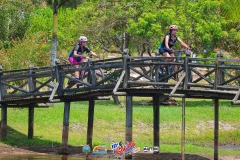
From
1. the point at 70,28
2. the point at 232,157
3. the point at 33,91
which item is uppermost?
the point at 70,28

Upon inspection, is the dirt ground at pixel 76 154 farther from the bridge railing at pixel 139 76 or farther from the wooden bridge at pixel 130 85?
the bridge railing at pixel 139 76

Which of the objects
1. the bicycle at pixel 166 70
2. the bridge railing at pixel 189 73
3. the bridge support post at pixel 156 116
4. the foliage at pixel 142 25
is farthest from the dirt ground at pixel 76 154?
the foliage at pixel 142 25

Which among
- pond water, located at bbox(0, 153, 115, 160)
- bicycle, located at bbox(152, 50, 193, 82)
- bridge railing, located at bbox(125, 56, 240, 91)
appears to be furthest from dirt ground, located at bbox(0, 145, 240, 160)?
bicycle, located at bbox(152, 50, 193, 82)

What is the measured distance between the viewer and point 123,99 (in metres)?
51.5

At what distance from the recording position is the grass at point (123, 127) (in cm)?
3675

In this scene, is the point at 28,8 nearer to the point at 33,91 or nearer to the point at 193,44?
the point at 193,44

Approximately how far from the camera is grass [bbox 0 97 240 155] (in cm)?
3675

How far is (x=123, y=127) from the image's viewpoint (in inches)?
1628

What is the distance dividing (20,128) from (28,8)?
632 inches

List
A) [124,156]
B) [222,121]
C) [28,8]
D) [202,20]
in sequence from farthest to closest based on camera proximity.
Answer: [28,8]
[202,20]
[222,121]
[124,156]

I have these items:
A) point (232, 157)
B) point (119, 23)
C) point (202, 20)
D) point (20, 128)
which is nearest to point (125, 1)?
point (119, 23)

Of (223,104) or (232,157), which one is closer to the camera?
(232,157)

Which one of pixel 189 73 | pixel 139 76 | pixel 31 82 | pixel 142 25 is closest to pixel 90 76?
pixel 139 76

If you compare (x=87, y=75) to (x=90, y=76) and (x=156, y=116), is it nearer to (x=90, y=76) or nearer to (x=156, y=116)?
(x=90, y=76)
